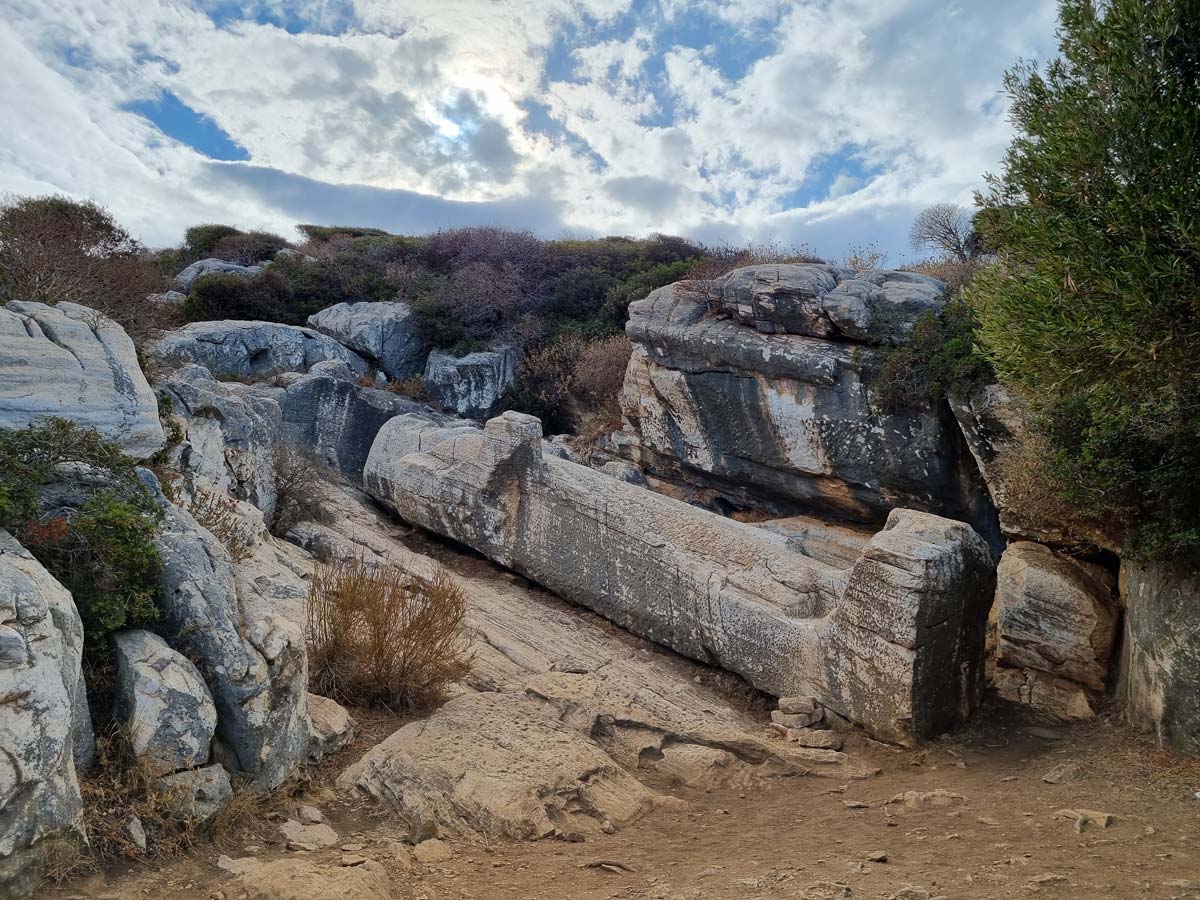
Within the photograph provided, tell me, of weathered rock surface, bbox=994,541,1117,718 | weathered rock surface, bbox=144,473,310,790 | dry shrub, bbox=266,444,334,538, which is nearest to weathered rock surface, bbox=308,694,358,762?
weathered rock surface, bbox=144,473,310,790

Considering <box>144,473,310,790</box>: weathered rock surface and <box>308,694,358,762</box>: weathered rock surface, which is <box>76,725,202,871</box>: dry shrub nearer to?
<box>144,473,310,790</box>: weathered rock surface

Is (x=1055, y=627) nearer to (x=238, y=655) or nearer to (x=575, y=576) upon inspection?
(x=575, y=576)

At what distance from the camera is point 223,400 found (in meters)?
9.12

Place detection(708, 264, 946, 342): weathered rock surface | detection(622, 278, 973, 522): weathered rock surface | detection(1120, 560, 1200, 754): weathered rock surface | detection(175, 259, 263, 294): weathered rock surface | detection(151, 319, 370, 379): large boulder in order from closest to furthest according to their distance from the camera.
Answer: detection(1120, 560, 1200, 754): weathered rock surface
detection(622, 278, 973, 522): weathered rock surface
detection(708, 264, 946, 342): weathered rock surface
detection(151, 319, 370, 379): large boulder
detection(175, 259, 263, 294): weathered rock surface

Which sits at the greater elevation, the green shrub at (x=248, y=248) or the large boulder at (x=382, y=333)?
the green shrub at (x=248, y=248)

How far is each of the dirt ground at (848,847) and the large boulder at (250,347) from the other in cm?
1111

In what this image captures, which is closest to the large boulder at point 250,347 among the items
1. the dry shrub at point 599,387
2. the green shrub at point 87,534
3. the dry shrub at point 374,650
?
the dry shrub at point 599,387

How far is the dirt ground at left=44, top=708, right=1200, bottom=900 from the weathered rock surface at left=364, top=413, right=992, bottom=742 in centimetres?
90

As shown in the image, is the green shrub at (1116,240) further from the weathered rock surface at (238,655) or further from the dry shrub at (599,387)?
the dry shrub at (599,387)

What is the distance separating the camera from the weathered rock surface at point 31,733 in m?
3.28

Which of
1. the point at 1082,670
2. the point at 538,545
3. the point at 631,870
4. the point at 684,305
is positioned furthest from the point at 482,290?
the point at 631,870

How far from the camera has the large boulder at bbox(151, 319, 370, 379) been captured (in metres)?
14.9

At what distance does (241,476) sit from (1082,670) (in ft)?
29.2

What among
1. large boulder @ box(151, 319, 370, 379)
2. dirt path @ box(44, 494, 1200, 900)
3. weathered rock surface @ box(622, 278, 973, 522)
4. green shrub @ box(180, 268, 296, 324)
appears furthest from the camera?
green shrub @ box(180, 268, 296, 324)
